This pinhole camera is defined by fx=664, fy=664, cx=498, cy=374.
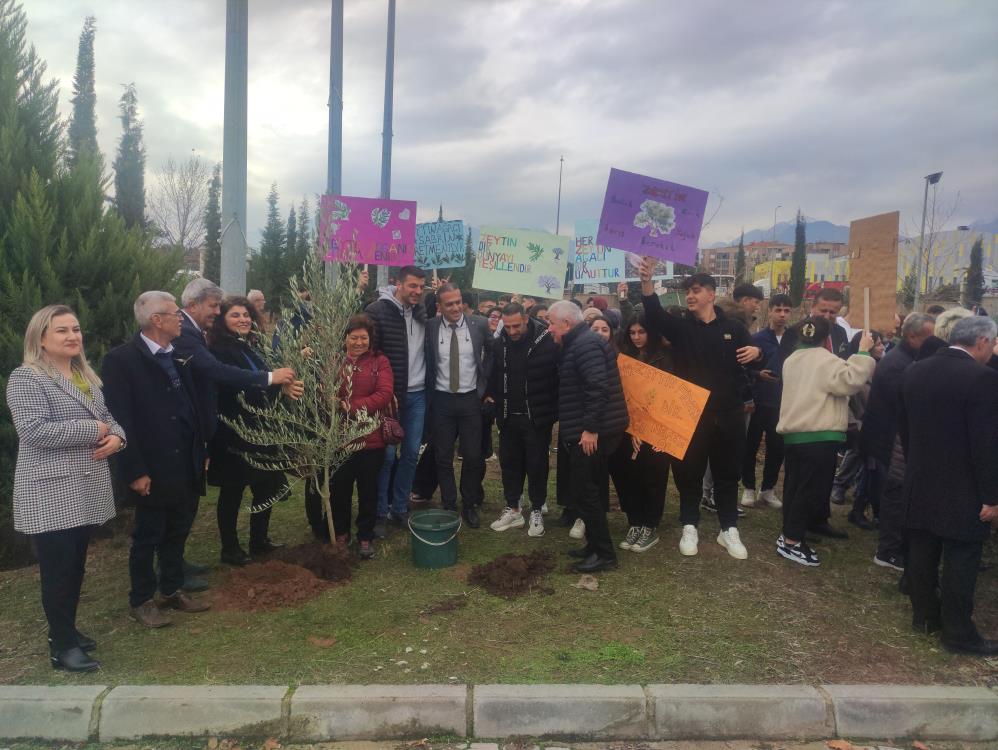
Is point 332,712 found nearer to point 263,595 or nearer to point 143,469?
point 263,595

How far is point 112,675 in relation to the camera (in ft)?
12.4

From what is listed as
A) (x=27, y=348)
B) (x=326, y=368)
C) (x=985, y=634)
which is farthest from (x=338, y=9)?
(x=985, y=634)

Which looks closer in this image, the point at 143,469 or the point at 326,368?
the point at 143,469

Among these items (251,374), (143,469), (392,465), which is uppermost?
(251,374)

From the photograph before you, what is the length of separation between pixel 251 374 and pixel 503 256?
14.5 ft

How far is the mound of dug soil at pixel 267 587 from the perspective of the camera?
4684mm

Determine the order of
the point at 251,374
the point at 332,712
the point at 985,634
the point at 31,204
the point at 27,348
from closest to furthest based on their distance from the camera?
the point at 332,712 → the point at 27,348 → the point at 985,634 → the point at 251,374 → the point at 31,204

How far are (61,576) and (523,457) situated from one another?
3.80m

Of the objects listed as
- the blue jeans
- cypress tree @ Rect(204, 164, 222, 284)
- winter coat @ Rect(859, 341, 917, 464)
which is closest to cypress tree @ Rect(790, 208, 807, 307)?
cypress tree @ Rect(204, 164, 222, 284)

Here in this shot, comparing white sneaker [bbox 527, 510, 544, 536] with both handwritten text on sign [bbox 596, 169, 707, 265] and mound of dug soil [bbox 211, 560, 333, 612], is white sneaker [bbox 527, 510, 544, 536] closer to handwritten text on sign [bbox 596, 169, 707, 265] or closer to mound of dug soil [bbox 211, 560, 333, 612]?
mound of dug soil [bbox 211, 560, 333, 612]

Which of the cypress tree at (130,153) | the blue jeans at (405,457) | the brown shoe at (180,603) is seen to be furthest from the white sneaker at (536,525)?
the cypress tree at (130,153)

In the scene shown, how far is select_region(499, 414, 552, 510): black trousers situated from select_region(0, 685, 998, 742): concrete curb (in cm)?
281

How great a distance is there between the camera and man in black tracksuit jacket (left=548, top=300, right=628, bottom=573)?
515 centimetres

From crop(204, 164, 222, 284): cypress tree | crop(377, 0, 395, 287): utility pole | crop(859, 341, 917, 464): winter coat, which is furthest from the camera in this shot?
crop(204, 164, 222, 284): cypress tree
